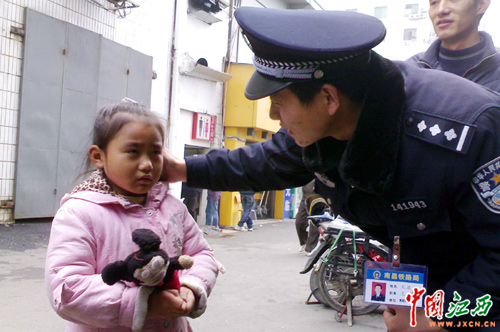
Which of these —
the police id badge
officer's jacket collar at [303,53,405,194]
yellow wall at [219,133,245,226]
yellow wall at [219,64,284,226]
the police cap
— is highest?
yellow wall at [219,64,284,226]

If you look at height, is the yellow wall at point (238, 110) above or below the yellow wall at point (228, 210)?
above

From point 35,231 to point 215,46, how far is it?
25.0 ft

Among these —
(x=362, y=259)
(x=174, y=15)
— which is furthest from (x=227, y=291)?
(x=174, y=15)

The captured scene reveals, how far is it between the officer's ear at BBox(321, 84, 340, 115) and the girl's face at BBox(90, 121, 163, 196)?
70 cm

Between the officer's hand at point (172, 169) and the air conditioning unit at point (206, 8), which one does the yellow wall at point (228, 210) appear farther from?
the officer's hand at point (172, 169)

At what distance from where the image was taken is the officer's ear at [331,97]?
1579 millimetres

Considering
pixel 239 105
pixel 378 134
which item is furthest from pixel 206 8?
pixel 378 134

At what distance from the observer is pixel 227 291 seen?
19.7 ft

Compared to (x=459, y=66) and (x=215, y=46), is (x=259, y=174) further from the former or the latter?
(x=215, y=46)

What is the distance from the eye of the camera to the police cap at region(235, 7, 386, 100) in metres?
1.51

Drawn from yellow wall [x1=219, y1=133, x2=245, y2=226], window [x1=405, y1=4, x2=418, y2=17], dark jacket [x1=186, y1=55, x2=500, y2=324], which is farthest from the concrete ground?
window [x1=405, y1=4, x2=418, y2=17]

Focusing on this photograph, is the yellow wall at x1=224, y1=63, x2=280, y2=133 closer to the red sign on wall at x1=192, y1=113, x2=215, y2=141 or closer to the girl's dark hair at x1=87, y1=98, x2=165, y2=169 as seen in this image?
the red sign on wall at x1=192, y1=113, x2=215, y2=141

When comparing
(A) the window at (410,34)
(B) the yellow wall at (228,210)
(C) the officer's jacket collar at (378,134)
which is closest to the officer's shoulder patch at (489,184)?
(C) the officer's jacket collar at (378,134)

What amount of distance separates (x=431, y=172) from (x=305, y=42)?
0.56 meters
